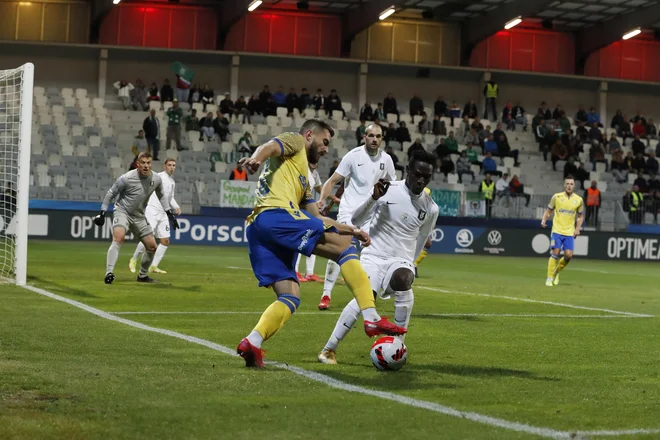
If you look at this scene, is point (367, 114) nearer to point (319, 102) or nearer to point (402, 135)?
point (319, 102)

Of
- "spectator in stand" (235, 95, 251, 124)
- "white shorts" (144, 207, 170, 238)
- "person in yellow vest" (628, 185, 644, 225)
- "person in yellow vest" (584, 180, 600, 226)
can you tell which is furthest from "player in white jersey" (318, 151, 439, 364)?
"spectator in stand" (235, 95, 251, 124)

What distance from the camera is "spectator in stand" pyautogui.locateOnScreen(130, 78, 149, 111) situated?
44656 mm

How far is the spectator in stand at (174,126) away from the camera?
40531 mm

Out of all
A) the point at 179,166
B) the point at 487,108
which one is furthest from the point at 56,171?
the point at 487,108

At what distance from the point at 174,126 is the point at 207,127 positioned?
5.67ft

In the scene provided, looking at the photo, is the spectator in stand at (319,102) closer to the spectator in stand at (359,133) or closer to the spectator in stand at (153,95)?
the spectator in stand at (359,133)

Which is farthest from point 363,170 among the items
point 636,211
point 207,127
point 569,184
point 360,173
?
point 207,127

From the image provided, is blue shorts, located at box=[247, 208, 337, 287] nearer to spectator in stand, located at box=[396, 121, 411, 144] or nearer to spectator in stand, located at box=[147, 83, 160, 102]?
spectator in stand, located at box=[396, 121, 411, 144]

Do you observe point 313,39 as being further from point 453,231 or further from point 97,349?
point 97,349

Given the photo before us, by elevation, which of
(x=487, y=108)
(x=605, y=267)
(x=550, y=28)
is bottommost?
(x=605, y=267)

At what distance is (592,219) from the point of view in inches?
1473

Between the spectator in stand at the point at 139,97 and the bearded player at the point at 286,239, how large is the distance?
121 feet

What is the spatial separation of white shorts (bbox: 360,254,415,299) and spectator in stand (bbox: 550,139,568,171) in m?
38.2

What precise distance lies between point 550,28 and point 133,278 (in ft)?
127
